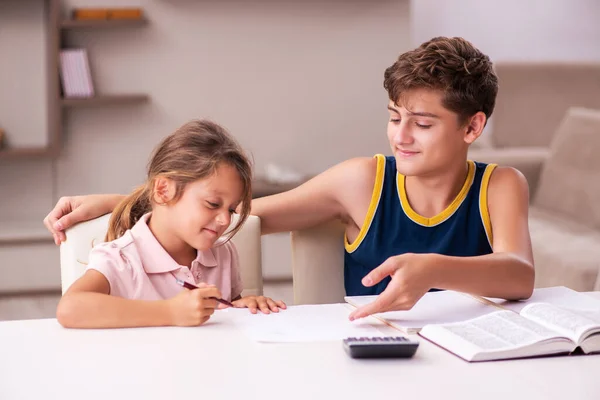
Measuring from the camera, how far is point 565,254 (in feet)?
9.93

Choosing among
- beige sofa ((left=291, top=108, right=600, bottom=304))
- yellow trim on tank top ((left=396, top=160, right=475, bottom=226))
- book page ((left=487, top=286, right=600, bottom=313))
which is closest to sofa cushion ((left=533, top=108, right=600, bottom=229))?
beige sofa ((left=291, top=108, right=600, bottom=304))

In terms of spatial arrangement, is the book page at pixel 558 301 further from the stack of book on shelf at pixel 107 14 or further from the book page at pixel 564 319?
the stack of book on shelf at pixel 107 14

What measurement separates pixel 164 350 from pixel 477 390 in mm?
447

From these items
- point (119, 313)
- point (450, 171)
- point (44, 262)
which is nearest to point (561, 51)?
point (44, 262)

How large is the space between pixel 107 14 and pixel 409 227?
2.62m

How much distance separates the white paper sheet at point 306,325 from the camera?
1.40 meters

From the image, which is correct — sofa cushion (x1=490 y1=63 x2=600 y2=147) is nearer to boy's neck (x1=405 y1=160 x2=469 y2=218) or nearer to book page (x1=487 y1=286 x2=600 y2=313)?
boy's neck (x1=405 y1=160 x2=469 y2=218)

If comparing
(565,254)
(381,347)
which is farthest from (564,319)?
(565,254)

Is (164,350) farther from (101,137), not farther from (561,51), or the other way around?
(561,51)

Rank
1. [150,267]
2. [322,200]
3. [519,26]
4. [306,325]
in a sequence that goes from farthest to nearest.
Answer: [519,26] < [322,200] < [150,267] < [306,325]

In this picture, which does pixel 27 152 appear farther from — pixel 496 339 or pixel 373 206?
pixel 496 339

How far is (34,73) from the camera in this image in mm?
4277

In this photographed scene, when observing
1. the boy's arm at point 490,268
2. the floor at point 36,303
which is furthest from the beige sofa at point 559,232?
the floor at point 36,303

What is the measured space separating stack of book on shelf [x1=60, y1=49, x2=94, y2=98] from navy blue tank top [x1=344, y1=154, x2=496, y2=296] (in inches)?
97.8
